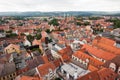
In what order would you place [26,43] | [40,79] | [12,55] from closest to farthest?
[40,79], [12,55], [26,43]

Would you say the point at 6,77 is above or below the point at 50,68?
below

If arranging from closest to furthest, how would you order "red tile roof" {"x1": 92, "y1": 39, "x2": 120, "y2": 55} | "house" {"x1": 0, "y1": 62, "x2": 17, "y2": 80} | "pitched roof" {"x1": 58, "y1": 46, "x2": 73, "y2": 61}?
"house" {"x1": 0, "y1": 62, "x2": 17, "y2": 80} → "pitched roof" {"x1": 58, "y1": 46, "x2": 73, "y2": 61} → "red tile roof" {"x1": 92, "y1": 39, "x2": 120, "y2": 55}

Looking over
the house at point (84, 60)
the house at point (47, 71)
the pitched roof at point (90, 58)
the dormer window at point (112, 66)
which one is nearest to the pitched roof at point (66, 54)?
the house at point (84, 60)

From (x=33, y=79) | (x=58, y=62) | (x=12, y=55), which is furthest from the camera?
(x=12, y=55)

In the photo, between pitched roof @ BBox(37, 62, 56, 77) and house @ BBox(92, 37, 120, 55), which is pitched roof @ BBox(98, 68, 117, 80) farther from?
house @ BBox(92, 37, 120, 55)

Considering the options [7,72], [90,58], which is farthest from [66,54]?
[7,72]

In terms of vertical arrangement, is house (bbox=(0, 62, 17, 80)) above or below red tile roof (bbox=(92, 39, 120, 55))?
below

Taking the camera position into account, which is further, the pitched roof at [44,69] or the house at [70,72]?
the pitched roof at [44,69]

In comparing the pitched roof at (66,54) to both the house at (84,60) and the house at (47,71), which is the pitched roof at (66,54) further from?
the house at (47,71)

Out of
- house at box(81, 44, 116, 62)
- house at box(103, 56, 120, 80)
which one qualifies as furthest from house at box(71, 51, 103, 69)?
house at box(81, 44, 116, 62)

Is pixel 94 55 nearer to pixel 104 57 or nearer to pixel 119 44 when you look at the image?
pixel 104 57

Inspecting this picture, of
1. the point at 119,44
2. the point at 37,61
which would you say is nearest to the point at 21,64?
the point at 37,61
